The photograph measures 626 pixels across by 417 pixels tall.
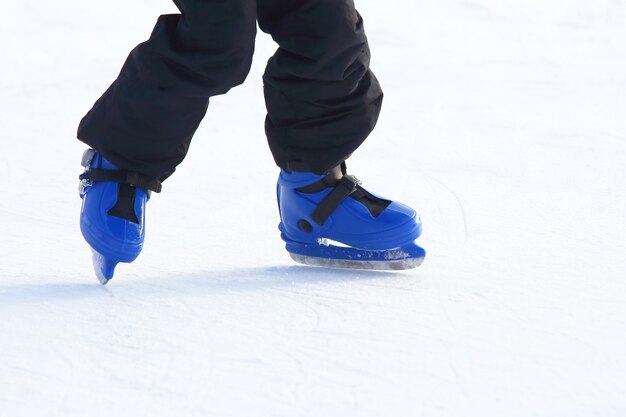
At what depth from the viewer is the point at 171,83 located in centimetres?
153

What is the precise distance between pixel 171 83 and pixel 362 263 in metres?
0.41

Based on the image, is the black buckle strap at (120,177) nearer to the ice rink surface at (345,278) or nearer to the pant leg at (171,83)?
the pant leg at (171,83)

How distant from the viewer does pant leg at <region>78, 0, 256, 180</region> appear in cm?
149

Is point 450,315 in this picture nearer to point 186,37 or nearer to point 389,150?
point 186,37

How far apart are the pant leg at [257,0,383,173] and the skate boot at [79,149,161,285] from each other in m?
0.22

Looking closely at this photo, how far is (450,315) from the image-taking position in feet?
4.86

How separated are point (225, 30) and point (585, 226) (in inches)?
32.0

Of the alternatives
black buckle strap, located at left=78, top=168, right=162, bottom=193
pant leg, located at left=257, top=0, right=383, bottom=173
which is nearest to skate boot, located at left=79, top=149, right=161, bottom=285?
black buckle strap, located at left=78, top=168, right=162, bottom=193

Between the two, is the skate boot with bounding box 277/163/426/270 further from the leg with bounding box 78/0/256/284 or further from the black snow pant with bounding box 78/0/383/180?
the leg with bounding box 78/0/256/284

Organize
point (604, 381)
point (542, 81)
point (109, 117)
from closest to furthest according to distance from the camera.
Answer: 1. point (604, 381)
2. point (109, 117)
3. point (542, 81)

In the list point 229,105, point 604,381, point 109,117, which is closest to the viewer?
point 604,381

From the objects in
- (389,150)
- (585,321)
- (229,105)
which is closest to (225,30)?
(585,321)

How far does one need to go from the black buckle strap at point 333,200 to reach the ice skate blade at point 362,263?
0.06 m

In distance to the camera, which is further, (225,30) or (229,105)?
(229,105)
